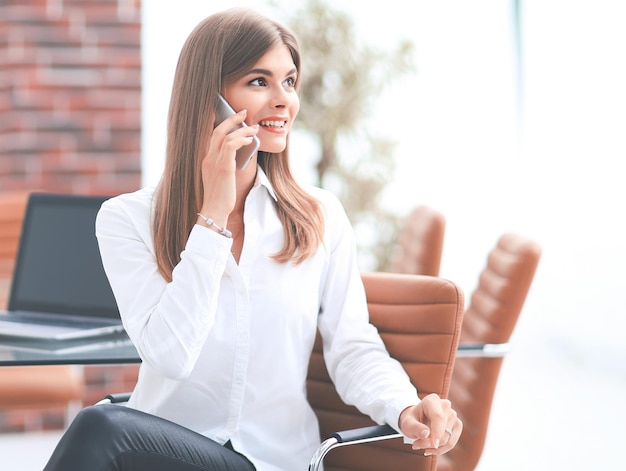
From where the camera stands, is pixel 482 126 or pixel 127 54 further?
pixel 482 126

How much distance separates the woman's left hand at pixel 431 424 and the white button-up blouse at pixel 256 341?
0.05 meters

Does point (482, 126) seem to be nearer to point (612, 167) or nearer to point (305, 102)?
point (612, 167)

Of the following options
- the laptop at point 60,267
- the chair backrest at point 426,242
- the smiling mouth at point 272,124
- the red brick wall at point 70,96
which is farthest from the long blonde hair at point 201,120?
the red brick wall at point 70,96

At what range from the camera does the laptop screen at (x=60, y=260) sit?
233 centimetres

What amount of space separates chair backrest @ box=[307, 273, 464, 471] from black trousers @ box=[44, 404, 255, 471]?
1.15 ft

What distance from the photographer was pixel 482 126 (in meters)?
4.90

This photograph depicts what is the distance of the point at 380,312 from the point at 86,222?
3.11 feet

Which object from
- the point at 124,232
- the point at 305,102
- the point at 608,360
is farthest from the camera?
the point at 608,360

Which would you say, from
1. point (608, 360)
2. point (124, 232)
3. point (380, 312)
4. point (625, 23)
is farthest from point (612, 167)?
point (124, 232)

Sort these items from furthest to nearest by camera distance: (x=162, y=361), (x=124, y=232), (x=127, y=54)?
(x=127, y=54) < (x=124, y=232) < (x=162, y=361)

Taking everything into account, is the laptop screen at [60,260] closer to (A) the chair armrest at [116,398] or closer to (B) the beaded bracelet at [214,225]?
(A) the chair armrest at [116,398]

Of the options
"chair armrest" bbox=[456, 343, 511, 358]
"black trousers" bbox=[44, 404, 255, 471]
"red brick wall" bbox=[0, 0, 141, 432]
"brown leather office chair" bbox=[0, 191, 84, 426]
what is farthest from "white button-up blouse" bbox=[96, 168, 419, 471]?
"red brick wall" bbox=[0, 0, 141, 432]

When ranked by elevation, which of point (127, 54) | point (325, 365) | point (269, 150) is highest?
point (127, 54)

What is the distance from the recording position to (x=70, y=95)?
11.3 feet
